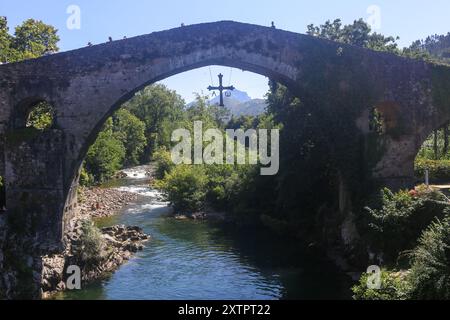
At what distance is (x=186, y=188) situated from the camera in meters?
29.5

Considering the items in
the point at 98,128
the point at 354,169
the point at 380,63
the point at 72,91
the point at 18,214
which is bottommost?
the point at 18,214

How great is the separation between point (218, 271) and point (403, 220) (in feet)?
21.3

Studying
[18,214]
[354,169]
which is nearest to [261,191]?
[354,169]

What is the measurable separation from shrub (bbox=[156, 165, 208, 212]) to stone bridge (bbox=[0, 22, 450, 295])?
38.5ft

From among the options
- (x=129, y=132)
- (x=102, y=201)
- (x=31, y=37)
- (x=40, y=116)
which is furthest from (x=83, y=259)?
(x=129, y=132)

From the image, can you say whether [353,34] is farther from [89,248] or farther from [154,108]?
[154,108]

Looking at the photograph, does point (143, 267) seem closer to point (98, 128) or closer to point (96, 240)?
point (96, 240)

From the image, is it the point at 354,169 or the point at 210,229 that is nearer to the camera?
the point at 354,169

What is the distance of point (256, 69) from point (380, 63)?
421 centimetres

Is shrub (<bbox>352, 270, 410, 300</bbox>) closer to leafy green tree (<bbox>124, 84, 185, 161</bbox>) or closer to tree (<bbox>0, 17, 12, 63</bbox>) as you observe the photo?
tree (<bbox>0, 17, 12, 63</bbox>)

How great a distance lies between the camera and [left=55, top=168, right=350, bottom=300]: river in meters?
15.2

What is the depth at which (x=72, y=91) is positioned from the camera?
1634 cm
